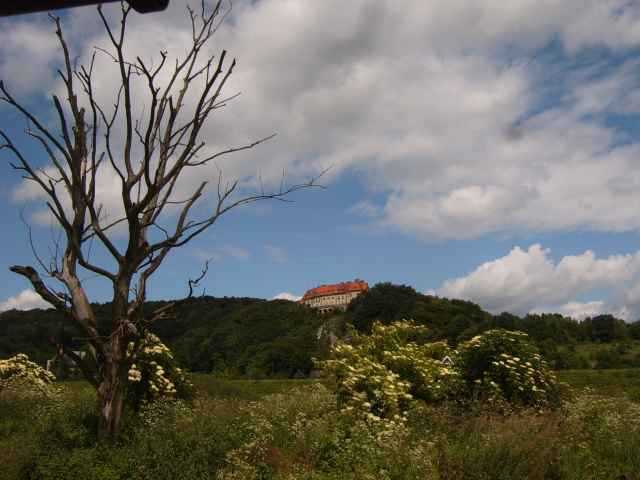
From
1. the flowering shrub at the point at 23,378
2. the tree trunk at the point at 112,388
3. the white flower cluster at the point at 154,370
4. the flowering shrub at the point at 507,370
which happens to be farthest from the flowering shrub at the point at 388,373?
the flowering shrub at the point at 23,378

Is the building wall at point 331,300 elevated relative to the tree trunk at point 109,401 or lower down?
elevated

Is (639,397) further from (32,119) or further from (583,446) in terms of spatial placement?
(32,119)

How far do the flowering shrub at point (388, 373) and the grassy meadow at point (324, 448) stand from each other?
0.71 metres

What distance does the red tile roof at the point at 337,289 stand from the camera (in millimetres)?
122812

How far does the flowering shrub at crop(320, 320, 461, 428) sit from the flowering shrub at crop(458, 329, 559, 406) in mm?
351

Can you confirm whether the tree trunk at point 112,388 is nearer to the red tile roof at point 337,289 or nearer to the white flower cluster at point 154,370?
the white flower cluster at point 154,370

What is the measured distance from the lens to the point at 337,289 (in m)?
125

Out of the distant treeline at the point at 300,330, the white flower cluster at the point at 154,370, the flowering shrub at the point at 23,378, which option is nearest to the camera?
the white flower cluster at the point at 154,370

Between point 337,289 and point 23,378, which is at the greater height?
point 337,289

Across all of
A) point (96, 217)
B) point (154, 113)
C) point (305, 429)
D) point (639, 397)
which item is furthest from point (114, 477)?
point (639, 397)

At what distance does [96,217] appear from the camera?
6.91 metres

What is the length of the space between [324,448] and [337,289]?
119 meters

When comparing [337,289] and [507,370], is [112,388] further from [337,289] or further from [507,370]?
[337,289]

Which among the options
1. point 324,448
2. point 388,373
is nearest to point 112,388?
point 324,448
